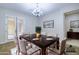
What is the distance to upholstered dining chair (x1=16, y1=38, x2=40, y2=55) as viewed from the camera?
1.66 meters

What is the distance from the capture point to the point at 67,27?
1708 mm

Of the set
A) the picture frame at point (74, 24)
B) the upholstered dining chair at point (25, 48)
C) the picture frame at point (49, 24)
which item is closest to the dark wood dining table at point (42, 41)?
the upholstered dining chair at point (25, 48)

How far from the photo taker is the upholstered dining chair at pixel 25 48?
166 centimetres

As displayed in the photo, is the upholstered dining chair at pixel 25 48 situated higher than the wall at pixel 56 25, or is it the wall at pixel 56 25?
the wall at pixel 56 25

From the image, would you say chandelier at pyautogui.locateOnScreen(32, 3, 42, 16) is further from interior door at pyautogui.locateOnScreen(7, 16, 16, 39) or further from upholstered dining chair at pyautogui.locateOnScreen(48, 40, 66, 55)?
upholstered dining chair at pyautogui.locateOnScreen(48, 40, 66, 55)

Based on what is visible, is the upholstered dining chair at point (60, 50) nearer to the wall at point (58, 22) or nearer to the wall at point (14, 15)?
the wall at point (58, 22)

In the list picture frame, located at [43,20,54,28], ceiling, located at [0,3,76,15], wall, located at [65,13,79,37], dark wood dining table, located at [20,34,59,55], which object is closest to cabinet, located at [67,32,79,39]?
wall, located at [65,13,79,37]

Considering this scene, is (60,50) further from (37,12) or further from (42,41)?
(37,12)

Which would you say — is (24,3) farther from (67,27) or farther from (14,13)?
(67,27)

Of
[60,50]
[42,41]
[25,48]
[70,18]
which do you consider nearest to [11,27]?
[25,48]

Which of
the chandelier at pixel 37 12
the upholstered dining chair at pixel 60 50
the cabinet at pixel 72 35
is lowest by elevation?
the upholstered dining chair at pixel 60 50

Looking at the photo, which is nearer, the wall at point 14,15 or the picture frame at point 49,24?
the wall at point 14,15
